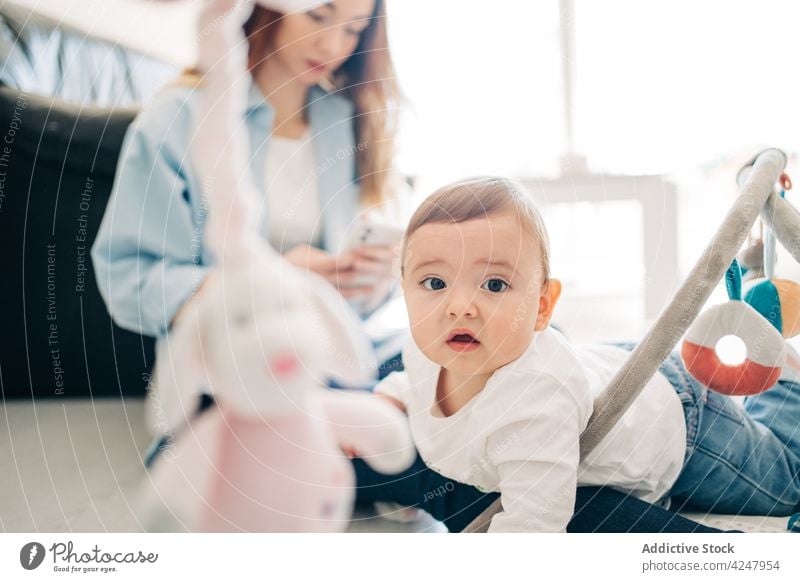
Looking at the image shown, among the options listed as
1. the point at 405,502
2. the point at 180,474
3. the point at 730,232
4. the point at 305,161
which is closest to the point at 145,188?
the point at 305,161

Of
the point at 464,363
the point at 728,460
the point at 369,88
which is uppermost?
the point at 369,88

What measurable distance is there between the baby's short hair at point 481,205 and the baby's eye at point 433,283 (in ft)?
0.11

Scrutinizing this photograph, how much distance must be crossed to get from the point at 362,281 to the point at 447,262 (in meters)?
0.08

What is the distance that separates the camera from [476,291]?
589 millimetres

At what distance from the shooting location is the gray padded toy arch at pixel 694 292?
0.59 m

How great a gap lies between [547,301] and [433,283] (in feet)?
0.32

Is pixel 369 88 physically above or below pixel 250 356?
above

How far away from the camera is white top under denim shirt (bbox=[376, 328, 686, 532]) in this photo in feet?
1.93

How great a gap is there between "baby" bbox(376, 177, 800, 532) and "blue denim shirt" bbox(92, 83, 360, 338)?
0.27ft

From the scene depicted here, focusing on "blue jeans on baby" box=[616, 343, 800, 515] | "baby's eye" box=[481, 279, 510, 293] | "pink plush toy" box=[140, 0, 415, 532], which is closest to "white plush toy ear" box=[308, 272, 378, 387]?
"pink plush toy" box=[140, 0, 415, 532]

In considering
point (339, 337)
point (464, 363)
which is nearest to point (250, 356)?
point (339, 337)

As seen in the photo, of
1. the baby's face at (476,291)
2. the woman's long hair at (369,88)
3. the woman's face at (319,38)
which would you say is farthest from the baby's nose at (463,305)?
the woman's face at (319,38)

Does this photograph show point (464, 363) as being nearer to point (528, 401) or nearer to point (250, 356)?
point (528, 401)
